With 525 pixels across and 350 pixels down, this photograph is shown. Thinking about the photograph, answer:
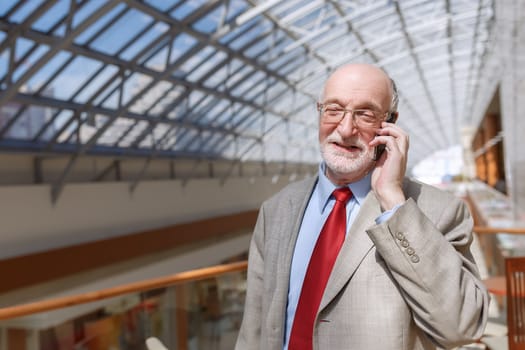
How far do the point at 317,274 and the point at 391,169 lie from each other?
0.41m

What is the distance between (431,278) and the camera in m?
1.53

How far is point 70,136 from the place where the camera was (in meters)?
17.4

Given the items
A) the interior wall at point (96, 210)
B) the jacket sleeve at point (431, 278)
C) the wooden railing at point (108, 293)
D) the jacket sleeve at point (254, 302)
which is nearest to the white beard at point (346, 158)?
the jacket sleeve at point (431, 278)

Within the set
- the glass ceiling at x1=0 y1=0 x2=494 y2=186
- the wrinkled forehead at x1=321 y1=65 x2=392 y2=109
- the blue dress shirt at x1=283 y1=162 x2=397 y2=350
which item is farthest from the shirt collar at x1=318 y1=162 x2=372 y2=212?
the glass ceiling at x1=0 y1=0 x2=494 y2=186

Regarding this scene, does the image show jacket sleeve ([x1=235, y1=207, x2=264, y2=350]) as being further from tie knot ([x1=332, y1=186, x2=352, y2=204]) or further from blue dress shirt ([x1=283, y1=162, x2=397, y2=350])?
tie knot ([x1=332, y1=186, x2=352, y2=204])

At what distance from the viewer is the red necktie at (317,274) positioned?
1.76 m

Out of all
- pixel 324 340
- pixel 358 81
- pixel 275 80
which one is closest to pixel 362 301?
pixel 324 340

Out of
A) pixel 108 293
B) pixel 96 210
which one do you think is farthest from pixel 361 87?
pixel 96 210

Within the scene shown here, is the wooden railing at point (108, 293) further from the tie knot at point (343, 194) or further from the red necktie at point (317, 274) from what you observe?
the tie knot at point (343, 194)

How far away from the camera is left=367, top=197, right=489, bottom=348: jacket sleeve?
4.99ft

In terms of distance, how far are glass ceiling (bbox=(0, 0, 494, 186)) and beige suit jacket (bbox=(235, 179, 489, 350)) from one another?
508cm

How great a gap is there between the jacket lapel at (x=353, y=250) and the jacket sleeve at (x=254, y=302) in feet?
1.31

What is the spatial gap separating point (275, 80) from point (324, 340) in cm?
2498

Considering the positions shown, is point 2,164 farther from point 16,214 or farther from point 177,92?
point 177,92
